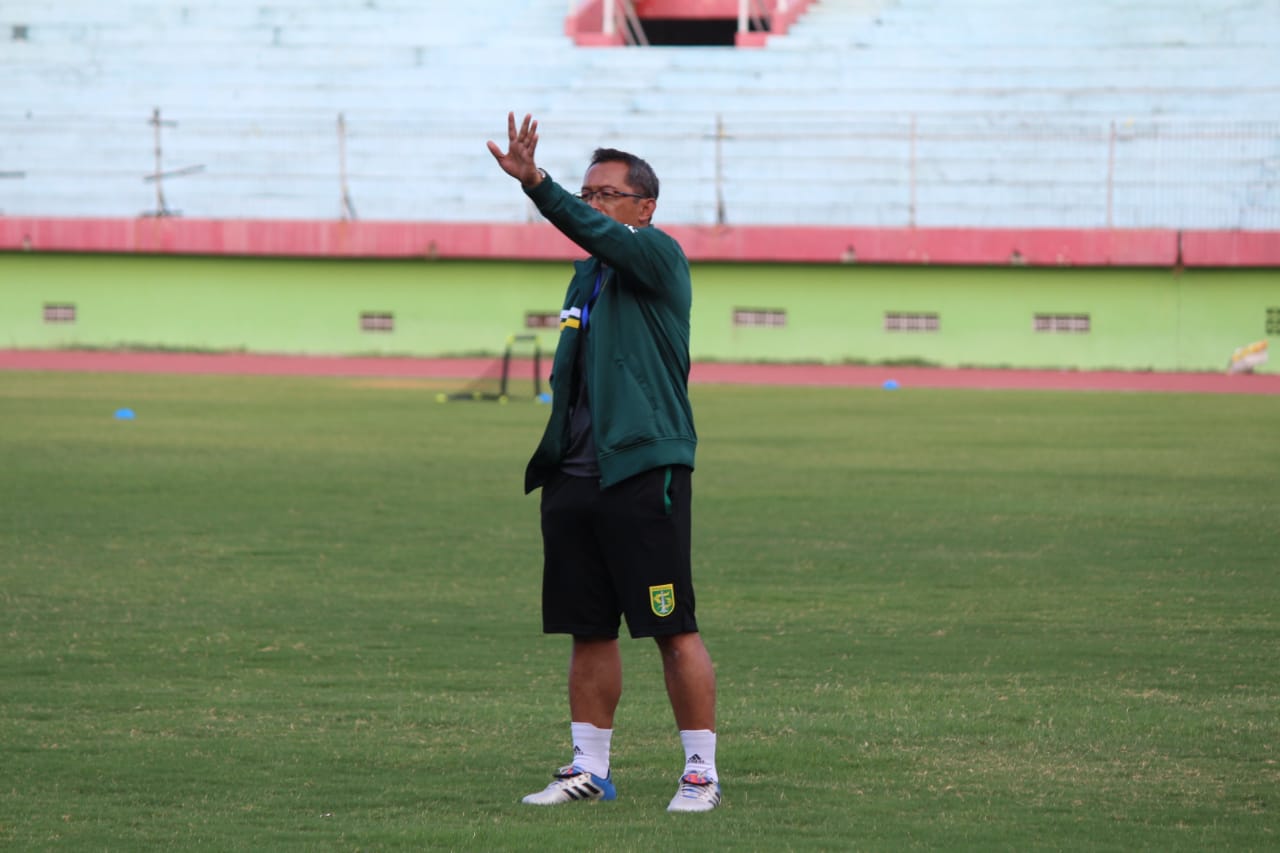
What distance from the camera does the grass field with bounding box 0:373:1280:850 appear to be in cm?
566

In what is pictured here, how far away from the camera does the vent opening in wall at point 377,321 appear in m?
31.4

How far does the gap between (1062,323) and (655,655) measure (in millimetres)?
22246

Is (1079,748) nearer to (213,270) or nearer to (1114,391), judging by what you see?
(1114,391)

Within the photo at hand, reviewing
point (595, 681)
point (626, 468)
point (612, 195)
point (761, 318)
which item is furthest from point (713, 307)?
point (626, 468)

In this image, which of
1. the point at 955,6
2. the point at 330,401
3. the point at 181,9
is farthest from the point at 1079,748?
the point at 181,9

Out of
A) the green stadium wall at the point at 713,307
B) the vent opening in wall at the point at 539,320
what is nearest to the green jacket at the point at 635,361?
the green stadium wall at the point at 713,307

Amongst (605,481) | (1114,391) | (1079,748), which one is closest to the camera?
(605,481)

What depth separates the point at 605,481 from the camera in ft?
18.6

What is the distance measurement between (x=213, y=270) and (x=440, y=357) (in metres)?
4.03

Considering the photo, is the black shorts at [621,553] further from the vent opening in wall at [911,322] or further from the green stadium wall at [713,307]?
the vent opening in wall at [911,322]

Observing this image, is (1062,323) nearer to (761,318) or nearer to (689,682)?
(761,318)

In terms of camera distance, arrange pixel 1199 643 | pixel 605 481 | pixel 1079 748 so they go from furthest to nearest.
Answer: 1. pixel 1199 643
2. pixel 1079 748
3. pixel 605 481

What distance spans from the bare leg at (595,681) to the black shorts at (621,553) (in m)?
0.07

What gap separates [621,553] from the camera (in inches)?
225
